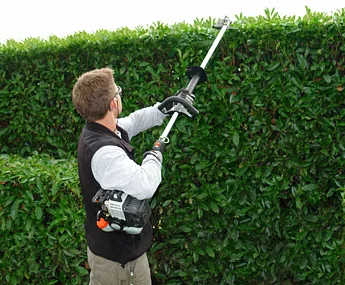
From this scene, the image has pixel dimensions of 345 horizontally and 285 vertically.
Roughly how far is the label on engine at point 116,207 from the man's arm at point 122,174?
7 cm

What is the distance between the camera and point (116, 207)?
305cm

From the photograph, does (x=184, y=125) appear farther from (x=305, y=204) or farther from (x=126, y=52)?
(x=305, y=204)

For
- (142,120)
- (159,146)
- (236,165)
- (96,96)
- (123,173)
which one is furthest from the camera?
(236,165)

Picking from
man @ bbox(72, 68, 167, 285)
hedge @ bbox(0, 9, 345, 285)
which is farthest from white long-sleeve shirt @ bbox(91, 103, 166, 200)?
hedge @ bbox(0, 9, 345, 285)

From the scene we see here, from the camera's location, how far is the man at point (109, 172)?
121 inches

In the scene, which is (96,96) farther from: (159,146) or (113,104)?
(159,146)

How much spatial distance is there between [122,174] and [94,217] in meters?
0.56

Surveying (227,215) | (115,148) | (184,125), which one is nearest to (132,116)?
(184,125)

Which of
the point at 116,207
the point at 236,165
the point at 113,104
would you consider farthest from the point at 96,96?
the point at 236,165

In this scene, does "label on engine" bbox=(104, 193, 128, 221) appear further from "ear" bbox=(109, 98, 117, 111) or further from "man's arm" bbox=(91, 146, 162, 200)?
"ear" bbox=(109, 98, 117, 111)

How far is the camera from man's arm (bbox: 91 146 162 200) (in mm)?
3041

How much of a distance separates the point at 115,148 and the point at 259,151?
5.09 feet

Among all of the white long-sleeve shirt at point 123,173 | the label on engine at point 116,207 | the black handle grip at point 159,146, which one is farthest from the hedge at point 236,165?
the label on engine at point 116,207

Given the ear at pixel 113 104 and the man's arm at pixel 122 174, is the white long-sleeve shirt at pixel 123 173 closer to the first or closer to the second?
the man's arm at pixel 122 174
